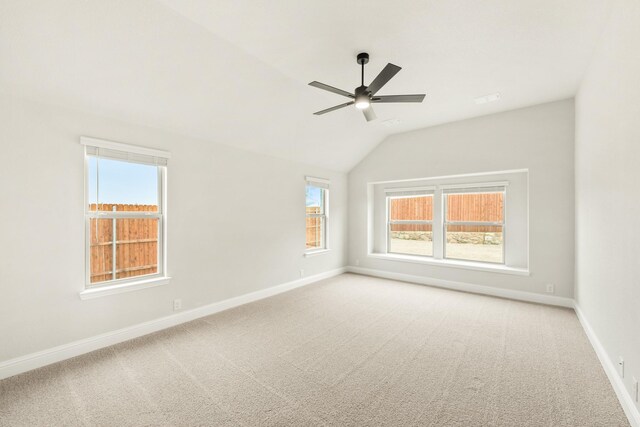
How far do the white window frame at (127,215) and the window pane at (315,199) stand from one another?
9.03 feet

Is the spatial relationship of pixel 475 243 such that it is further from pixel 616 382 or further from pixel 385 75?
pixel 385 75

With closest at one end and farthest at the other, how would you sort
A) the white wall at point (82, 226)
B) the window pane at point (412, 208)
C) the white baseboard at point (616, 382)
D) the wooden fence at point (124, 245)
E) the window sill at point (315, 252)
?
1. the white baseboard at point (616, 382)
2. the white wall at point (82, 226)
3. the wooden fence at point (124, 245)
4. the window sill at point (315, 252)
5. the window pane at point (412, 208)

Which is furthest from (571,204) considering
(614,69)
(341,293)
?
(341,293)

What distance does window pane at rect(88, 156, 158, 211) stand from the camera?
2.86 m

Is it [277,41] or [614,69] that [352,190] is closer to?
[277,41]

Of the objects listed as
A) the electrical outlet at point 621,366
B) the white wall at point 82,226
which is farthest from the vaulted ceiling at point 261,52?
the electrical outlet at point 621,366

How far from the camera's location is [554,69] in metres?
3.15

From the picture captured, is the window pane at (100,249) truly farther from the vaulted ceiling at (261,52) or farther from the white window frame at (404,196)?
the white window frame at (404,196)

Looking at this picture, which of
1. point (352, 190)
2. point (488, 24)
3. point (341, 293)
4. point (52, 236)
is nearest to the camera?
point (488, 24)

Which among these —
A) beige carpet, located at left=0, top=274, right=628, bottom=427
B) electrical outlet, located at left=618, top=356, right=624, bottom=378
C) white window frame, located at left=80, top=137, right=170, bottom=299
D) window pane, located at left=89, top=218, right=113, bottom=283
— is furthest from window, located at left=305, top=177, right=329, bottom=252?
electrical outlet, located at left=618, top=356, right=624, bottom=378

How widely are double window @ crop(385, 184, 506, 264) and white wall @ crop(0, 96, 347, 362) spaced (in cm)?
255

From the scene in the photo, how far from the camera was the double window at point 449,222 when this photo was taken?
4945mm

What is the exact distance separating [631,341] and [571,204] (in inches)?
110

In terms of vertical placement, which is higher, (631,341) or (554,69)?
(554,69)
